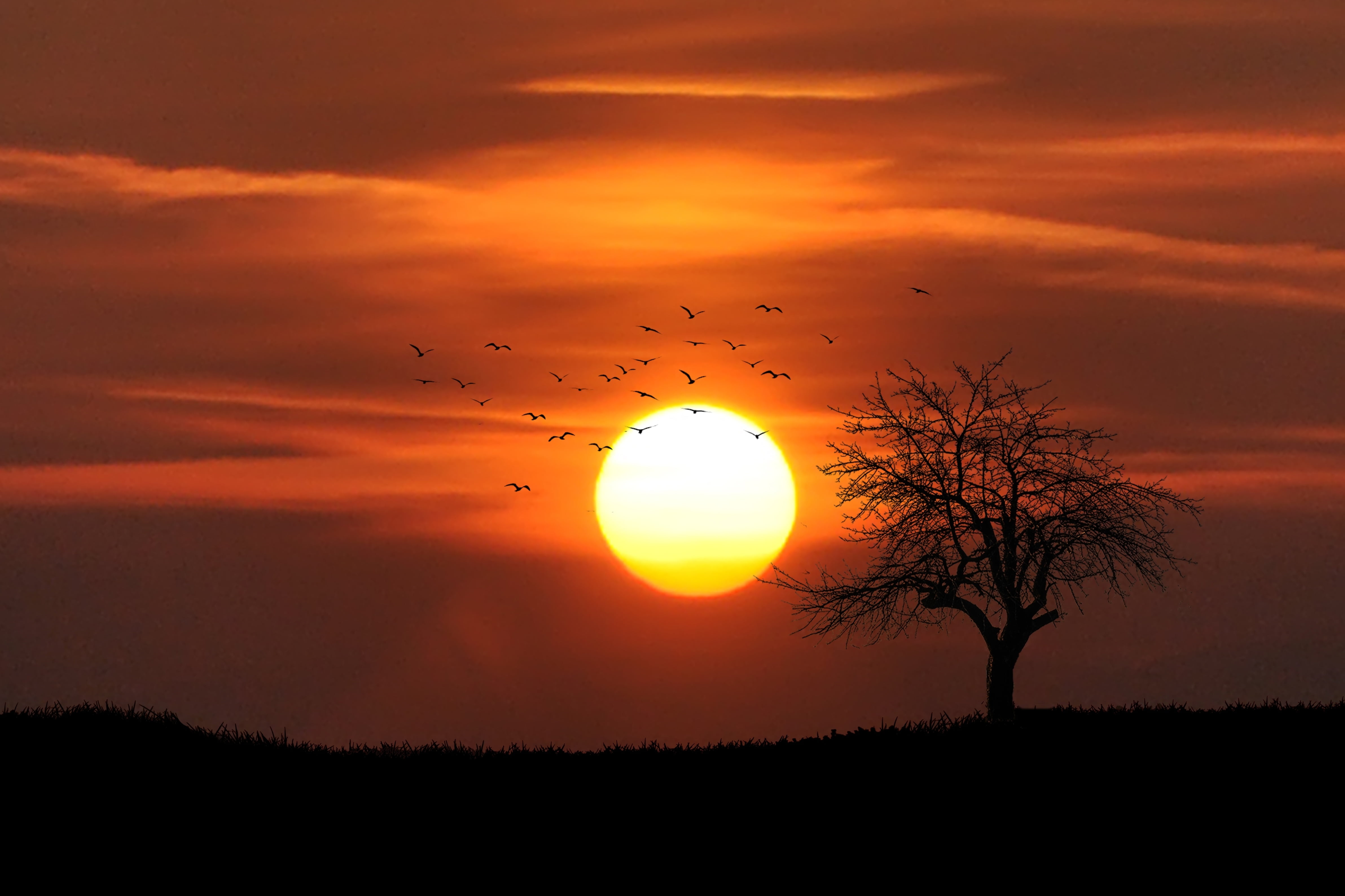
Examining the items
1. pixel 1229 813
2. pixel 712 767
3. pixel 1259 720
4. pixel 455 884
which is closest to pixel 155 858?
pixel 455 884

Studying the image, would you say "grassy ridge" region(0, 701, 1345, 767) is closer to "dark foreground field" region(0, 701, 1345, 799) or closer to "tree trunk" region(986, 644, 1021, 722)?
"dark foreground field" region(0, 701, 1345, 799)

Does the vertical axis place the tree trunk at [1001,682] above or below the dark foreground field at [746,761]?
above

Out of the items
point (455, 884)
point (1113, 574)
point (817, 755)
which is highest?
point (1113, 574)

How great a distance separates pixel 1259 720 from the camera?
27.4 metres

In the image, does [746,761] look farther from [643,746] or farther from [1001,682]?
[1001,682]

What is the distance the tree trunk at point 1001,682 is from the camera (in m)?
33.2

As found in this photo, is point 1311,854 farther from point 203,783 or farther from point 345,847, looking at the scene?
point 203,783

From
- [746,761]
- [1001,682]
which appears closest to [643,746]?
[746,761]

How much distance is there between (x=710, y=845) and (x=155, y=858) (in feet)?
25.5

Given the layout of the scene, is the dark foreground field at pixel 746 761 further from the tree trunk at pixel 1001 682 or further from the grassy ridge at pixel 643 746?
the tree trunk at pixel 1001 682

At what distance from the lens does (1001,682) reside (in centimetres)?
3325

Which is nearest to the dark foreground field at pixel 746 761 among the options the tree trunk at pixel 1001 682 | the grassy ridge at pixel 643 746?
the grassy ridge at pixel 643 746

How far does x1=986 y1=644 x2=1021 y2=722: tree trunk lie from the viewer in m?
33.2

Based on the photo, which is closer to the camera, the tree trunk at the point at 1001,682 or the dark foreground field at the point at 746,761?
the dark foreground field at the point at 746,761
